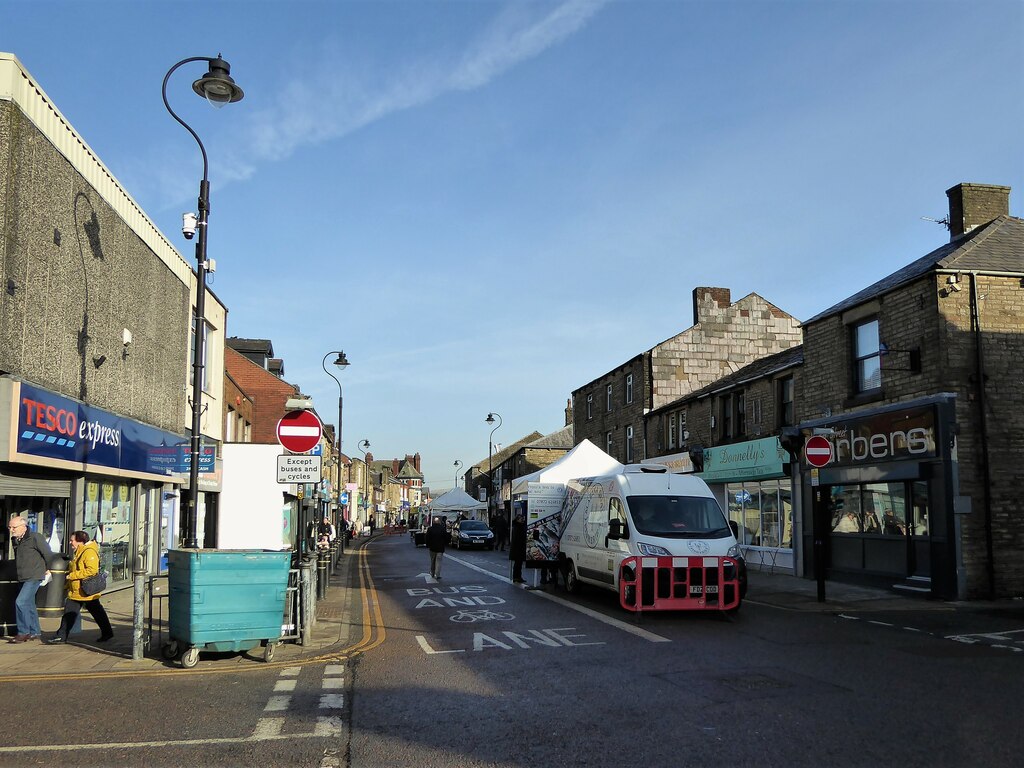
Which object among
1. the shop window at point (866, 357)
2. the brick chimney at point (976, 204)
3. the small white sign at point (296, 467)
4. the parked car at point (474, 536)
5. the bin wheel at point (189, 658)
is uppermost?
the brick chimney at point (976, 204)

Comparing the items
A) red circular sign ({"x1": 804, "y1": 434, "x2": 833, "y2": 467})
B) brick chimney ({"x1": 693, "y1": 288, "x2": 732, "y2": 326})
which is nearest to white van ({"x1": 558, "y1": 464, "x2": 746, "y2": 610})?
red circular sign ({"x1": 804, "y1": 434, "x2": 833, "y2": 467})

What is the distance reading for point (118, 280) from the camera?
54.0ft

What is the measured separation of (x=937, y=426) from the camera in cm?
1611

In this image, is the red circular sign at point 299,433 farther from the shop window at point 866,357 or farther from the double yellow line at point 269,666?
the shop window at point 866,357

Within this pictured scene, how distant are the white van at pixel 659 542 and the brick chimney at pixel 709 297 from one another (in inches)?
816

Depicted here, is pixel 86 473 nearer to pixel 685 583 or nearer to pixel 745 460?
pixel 685 583

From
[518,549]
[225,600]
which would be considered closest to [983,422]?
[518,549]

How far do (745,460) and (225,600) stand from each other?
60.0ft

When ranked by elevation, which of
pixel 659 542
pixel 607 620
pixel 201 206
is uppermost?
pixel 201 206

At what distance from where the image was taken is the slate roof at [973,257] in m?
17.0

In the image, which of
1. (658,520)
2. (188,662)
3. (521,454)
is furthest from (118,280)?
(521,454)

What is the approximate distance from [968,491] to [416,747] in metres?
13.7

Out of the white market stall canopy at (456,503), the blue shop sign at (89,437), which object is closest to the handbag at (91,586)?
the blue shop sign at (89,437)

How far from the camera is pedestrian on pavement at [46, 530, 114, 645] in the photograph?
34.4 feet
